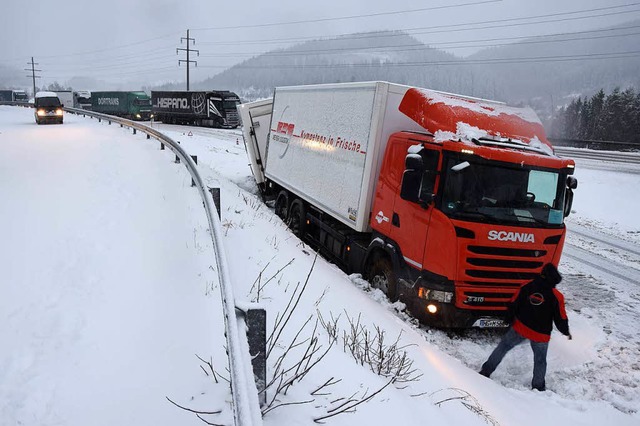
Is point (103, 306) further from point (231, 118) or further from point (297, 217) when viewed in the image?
point (231, 118)

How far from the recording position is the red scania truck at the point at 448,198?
5.70m

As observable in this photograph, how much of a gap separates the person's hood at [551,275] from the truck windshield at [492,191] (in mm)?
882

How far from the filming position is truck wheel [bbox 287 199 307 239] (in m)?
10.4

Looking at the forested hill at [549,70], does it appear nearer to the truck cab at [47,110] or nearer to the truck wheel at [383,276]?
the truck wheel at [383,276]

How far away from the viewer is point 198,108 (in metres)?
39.7

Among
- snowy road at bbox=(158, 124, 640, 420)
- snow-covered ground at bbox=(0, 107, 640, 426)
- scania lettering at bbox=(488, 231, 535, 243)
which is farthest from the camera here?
scania lettering at bbox=(488, 231, 535, 243)

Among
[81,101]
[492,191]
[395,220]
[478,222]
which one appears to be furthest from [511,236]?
[81,101]

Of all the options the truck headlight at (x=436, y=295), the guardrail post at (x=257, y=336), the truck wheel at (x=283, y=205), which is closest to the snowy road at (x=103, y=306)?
the guardrail post at (x=257, y=336)

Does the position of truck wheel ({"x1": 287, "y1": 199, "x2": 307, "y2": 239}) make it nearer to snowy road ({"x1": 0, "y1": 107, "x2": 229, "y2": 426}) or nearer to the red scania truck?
the red scania truck

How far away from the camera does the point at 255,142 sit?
14.3 meters

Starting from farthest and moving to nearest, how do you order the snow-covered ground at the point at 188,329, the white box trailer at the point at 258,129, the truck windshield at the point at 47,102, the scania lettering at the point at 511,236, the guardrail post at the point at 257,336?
the truck windshield at the point at 47,102
the white box trailer at the point at 258,129
the scania lettering at the point at 511,236
the snow-covered ground at the point at 188,329
the guardrail post at the point at 257,336

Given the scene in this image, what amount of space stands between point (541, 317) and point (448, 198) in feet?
6.10

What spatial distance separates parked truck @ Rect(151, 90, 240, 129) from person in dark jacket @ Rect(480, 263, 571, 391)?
117 feet

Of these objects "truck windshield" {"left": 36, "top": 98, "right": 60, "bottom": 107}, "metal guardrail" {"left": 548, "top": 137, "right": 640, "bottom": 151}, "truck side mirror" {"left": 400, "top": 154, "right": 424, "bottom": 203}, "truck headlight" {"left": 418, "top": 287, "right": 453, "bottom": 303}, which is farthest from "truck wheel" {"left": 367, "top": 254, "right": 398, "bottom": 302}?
"metal guardrail" {"left": 548, "top": 137, "right": 640, "bottom": 151}
